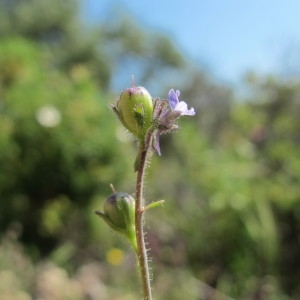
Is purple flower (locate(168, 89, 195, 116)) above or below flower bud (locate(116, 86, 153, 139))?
above

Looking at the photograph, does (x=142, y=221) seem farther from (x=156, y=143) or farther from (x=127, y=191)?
(x=127, y=191)

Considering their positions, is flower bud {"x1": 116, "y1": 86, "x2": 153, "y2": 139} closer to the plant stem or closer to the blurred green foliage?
the plant stem

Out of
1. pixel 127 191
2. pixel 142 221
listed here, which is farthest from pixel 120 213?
pixel 127 191

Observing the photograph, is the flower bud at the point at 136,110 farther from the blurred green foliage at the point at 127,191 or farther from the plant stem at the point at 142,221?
the blurred green foliage at the point at 127,191

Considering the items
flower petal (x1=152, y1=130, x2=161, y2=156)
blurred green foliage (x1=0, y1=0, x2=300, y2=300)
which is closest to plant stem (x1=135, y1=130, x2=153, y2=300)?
flower petal (x1=152, y1=130, x2=161, y2=156)

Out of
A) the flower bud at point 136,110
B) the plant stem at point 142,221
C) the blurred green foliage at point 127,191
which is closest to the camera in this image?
the plant stem at point 142,221

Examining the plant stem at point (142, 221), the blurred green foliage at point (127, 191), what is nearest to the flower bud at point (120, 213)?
the plant stem at point (142, 221)
